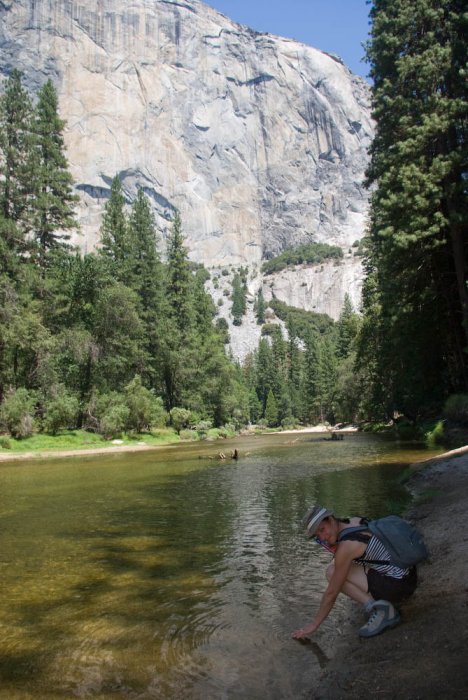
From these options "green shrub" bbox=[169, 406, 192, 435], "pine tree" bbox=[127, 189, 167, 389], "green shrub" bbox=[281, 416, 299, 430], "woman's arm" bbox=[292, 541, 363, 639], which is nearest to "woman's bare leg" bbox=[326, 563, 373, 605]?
"woman's arm" bbox=[292, 541, 363, 639]

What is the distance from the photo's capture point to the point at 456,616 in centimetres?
462

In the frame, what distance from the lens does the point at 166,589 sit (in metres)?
7.12

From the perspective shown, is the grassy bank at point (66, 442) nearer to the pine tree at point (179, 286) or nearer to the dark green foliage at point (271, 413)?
the pine tree at point (179, 286)

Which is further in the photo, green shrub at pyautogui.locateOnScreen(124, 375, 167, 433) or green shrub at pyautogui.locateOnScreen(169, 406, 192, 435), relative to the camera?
green shrub at pyautogui.locateOnScreen(169, 406, 192, 435)

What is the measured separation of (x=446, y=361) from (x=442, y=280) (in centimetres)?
515

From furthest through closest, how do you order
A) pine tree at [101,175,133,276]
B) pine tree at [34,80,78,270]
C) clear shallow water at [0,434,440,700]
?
pine tree at [101,175,133,276]
pine tree at [34,80,78,270]
clear shallow water at [0,434,440,700]

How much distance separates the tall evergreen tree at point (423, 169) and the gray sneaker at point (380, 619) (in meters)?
16.8

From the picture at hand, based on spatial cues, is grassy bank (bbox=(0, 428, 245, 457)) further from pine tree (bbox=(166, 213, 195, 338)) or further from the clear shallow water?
the clear shallow water

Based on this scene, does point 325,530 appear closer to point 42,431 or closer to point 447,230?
point 447,230

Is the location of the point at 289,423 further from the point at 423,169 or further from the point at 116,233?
the point at 423,169

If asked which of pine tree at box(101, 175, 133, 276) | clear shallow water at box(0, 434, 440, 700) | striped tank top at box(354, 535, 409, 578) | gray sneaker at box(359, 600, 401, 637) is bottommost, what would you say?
clear shallow water at box(0, 434, 440, 700)

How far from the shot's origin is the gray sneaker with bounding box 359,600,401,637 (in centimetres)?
484

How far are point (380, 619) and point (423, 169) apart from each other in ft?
65.9

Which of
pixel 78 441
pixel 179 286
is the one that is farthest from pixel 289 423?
pixel 78 441
